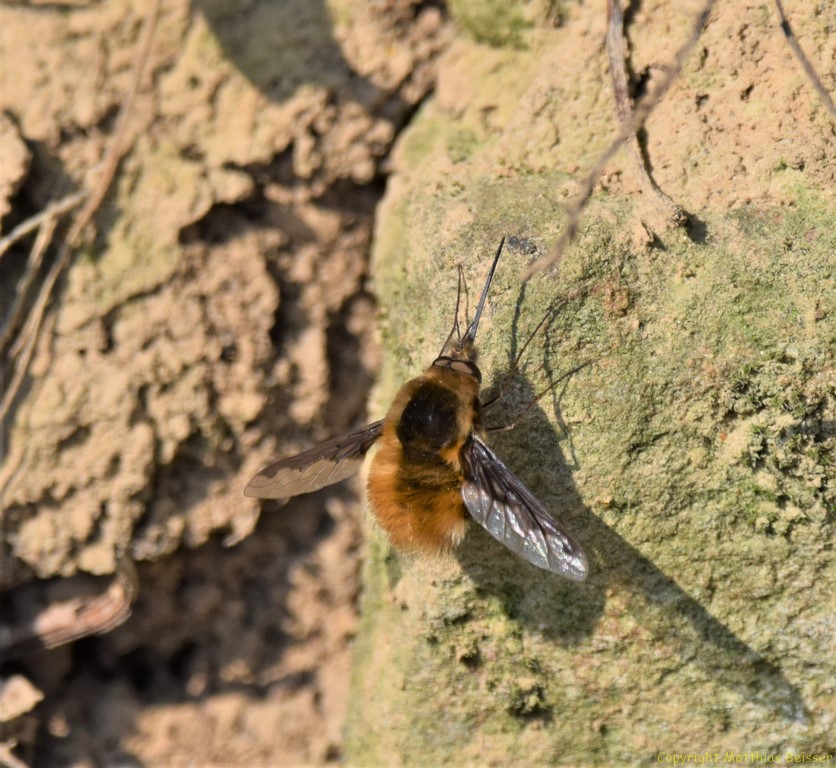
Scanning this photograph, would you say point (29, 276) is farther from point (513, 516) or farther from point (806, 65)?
point (806, 65)

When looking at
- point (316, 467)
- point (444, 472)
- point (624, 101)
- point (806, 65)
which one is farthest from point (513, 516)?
point (806, 65)

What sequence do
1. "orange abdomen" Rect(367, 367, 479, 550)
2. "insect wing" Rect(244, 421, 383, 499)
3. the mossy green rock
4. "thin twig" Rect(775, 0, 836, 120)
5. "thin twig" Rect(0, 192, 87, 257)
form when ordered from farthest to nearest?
"thin twig" Rect(0, 192, 87, 257), "insect wing" Rect(244, 421, 383, 499), "orange abdomen" Rect(367, 367, 479, 550), the mossy green rock, "thin twig" Rect(775, 0, 836, 120)

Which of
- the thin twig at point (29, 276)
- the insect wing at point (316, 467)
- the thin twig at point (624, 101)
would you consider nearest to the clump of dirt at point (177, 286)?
the thin twig at point (29, 276)

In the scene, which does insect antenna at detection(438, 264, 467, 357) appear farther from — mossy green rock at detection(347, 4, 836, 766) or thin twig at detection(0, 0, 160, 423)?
thin twig at detection(0, 0, 160, 423)

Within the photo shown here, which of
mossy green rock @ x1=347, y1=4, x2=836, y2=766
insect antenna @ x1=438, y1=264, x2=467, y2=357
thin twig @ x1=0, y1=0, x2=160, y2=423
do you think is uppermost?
thin twig @ x1=0, y1=0, x2=160, y2=423

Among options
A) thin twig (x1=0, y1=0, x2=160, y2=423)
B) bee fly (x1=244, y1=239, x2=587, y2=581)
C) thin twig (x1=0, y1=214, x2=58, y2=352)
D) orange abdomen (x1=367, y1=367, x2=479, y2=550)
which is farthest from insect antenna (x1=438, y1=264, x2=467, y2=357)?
thin twig (x1=0, y1=214, x2=58, y2=352)

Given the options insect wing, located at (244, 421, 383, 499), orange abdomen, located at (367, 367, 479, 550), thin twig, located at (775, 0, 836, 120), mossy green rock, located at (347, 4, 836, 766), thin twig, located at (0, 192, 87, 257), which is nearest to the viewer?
thin twig, located at (775, 0, 836, 120)
